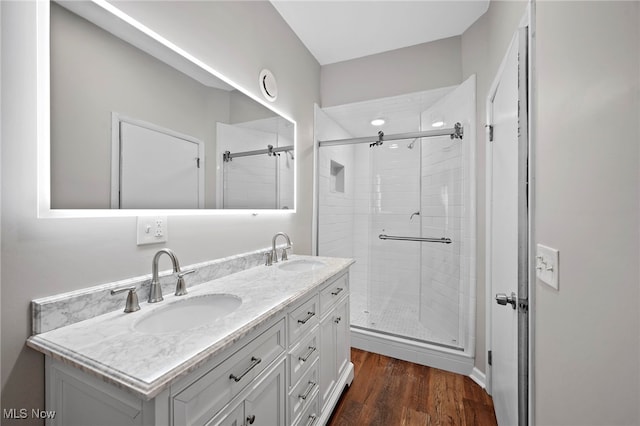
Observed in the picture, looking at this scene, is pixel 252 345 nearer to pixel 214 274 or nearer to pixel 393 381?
pixel 214 274

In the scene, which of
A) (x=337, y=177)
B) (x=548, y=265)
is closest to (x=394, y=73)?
(x=337, y=177)

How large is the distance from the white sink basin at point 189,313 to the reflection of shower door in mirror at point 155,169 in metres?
0.42

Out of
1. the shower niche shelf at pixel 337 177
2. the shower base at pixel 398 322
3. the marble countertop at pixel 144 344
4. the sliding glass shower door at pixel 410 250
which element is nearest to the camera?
the marble countertop at pixel 144 344

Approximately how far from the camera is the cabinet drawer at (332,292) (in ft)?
4.74

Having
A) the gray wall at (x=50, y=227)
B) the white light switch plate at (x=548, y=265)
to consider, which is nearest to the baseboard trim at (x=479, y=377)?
the white light switch plate at (x=548, y=265)

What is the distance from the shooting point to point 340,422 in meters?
1.52

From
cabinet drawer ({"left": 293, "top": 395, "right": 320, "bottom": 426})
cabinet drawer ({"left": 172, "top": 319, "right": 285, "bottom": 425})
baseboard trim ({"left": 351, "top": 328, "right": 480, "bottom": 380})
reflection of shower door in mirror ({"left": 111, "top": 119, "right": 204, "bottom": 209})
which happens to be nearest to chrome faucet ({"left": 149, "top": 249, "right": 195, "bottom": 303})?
reflection of shower door in mirror ({"left": 111, "top": 119, "right": 204, "bottom": 209})

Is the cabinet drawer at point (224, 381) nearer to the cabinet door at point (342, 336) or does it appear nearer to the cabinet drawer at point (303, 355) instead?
the cabinet drawer at point (303, 355)

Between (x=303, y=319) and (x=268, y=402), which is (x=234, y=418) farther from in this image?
(x=303, y=319)

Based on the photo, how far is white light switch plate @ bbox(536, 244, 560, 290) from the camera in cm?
73

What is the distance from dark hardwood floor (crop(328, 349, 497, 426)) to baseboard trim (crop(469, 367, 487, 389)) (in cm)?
3

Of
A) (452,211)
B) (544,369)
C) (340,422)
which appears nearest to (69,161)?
(544,369)

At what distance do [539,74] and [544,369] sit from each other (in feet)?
3.04

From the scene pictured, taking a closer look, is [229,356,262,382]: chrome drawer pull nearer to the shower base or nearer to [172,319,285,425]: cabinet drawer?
[172,319,285,425]: cabinet drawer
